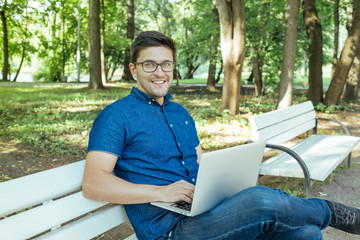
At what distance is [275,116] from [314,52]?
7.14m

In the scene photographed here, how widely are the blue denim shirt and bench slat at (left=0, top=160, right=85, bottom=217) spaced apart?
0.67 feet

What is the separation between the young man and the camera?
6.01 ft

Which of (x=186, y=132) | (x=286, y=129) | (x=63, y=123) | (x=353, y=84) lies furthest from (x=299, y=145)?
(x=353, y=84)

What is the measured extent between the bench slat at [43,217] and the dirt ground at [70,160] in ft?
5.00

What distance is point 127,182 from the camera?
1.98 meters

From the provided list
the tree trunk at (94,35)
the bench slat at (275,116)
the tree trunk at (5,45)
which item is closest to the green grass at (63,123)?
the bench slat at (275,116)

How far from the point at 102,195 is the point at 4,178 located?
10.1 feet

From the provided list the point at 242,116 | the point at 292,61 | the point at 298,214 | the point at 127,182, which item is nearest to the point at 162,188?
the point at 127,182

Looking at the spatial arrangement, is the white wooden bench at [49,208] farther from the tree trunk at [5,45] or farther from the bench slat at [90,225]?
the tree trunk at [5,45]

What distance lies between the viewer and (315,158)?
4.14 meters

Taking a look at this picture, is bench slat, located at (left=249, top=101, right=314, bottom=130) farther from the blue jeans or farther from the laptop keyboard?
the laptop keyboard

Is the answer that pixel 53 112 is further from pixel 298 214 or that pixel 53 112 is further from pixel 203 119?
pixel 298 214

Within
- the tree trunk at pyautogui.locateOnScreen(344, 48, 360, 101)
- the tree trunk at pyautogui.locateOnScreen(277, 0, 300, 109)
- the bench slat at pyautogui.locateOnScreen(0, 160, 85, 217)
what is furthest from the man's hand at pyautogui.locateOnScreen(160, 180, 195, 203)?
the tree trunk at pyautogui.locateOnScreen(344, 48, 360, 101)

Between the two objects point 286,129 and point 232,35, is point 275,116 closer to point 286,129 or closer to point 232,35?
point 286,129
